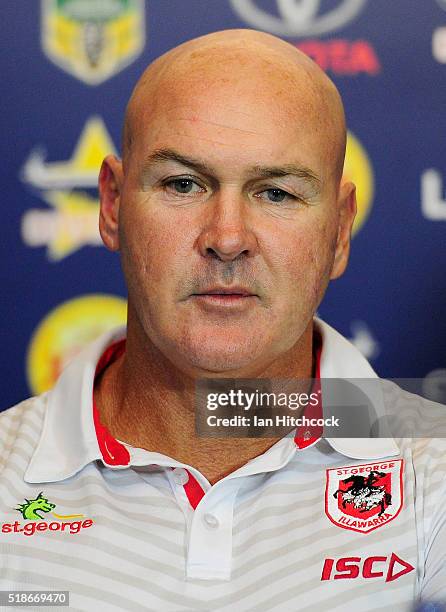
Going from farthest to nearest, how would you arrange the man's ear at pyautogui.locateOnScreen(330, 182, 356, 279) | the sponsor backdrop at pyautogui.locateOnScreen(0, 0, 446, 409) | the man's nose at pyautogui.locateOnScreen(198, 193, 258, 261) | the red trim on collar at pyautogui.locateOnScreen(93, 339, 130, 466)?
the sponsor backdrop at pyautogui.locateOnScreen(0, 0, 446, 409) < the man's ear at pyautogui.locateOnScreen(330, 182, 356, 279) < the red trim on collar at pyautogui.locateOnScreen(93, 339, 130, 466) < the man's nose at pyautogui.locateOnScreen(198, 193, 258, 261)

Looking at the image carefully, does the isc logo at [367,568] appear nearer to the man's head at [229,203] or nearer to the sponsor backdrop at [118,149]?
the man's head at [229,203]

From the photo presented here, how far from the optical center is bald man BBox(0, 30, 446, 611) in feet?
4.48

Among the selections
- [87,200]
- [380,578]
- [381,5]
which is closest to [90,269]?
[87,200]

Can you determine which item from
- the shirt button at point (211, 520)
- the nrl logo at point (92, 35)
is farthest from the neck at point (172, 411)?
the nrl logo at point (92, 35)

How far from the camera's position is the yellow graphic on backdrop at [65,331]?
6.37 feet

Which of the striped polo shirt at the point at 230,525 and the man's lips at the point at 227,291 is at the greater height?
the man's lips at the point at 227,291

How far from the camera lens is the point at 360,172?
6.16 feet

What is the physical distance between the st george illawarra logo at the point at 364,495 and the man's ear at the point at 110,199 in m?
0.43

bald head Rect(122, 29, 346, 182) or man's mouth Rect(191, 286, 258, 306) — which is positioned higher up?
bald head Rect(122, 29, 346, 182)

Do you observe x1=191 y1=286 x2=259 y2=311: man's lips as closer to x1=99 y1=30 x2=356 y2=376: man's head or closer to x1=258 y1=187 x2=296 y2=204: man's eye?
x1=99 y1=30 x2=356 y2=376: man's head

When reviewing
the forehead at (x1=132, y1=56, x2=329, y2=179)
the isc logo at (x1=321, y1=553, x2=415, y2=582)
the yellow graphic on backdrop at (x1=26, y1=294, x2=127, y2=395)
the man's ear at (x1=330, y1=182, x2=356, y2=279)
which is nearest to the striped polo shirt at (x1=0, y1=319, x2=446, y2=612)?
the isc logo at (x1=321, y1=553, x2=415, y2=582)

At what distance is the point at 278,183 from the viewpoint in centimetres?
141

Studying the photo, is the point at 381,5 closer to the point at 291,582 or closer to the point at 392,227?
the point at 392,227

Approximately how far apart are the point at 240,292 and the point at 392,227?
1.87 feet
